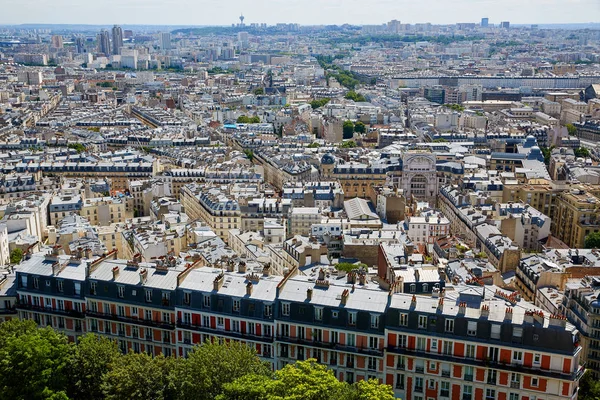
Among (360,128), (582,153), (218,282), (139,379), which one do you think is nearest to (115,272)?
(218,282)

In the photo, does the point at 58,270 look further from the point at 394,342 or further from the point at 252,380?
the point at 394,342

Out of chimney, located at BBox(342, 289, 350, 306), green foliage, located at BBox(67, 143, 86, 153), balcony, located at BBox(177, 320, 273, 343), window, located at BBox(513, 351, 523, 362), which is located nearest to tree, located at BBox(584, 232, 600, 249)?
window, located at BBox(513, 351, 523, 362)

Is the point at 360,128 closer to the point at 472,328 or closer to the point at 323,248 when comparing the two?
the point at 323,248

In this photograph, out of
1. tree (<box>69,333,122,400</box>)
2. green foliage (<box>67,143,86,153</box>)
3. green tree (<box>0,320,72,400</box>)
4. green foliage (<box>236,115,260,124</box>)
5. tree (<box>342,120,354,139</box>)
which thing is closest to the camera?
green tree (<box>0,320,72,400</box>)

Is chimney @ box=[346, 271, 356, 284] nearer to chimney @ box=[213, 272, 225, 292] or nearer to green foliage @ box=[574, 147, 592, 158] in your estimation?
chimney @ box=[213, 272, 225, 292]

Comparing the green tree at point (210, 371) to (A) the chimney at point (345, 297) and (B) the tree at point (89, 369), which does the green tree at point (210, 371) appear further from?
(A) the chimney at point (345, 297)

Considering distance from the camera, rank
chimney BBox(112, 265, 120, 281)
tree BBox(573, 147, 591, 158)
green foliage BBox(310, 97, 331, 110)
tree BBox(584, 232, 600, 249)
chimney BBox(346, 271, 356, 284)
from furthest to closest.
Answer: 1. green foliage BBox(310, 97, 331, 110)
2. tree BBox(573, 147, 591, 158)
3. tree BBox(584, 232, 600, 249)
4. chimney BBox(112, 265, 120, 281)
5. chimney BBox(346, 271, 356, 284)
